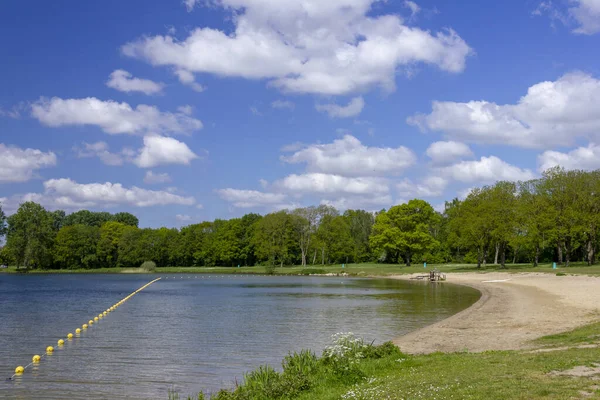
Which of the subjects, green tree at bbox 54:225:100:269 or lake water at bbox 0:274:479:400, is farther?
green tree at bbox 54:225:100:269

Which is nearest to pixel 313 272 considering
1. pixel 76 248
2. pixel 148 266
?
pixel 148 266

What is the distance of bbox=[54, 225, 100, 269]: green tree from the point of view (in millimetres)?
133375

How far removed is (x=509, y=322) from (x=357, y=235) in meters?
105

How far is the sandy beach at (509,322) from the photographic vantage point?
1963cm

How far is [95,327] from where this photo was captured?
3017 centimetres

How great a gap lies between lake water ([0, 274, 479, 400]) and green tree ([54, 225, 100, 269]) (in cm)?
9177

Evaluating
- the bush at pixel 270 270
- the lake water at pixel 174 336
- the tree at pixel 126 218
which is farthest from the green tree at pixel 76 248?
the lake water at pixel 174 336

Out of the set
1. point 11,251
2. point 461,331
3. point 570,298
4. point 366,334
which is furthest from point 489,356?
point 11,251

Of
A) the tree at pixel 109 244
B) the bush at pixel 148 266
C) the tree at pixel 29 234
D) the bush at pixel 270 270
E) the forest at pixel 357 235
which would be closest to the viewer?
the forest at pixel 357 235

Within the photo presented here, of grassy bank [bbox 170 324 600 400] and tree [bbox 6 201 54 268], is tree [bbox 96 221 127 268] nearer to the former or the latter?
tree [bbox 6 201 54 268]

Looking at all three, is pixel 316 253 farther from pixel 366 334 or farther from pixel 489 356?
pixel 489 356

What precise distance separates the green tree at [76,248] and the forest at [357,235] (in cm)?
25

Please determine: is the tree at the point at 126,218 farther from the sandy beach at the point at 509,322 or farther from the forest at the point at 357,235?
the sandy beach at the point at 509,322

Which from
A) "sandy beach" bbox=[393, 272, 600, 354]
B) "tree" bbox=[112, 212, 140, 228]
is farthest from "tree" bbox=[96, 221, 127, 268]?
"sandy beach" bbox=[393, 272, 600, 354]
